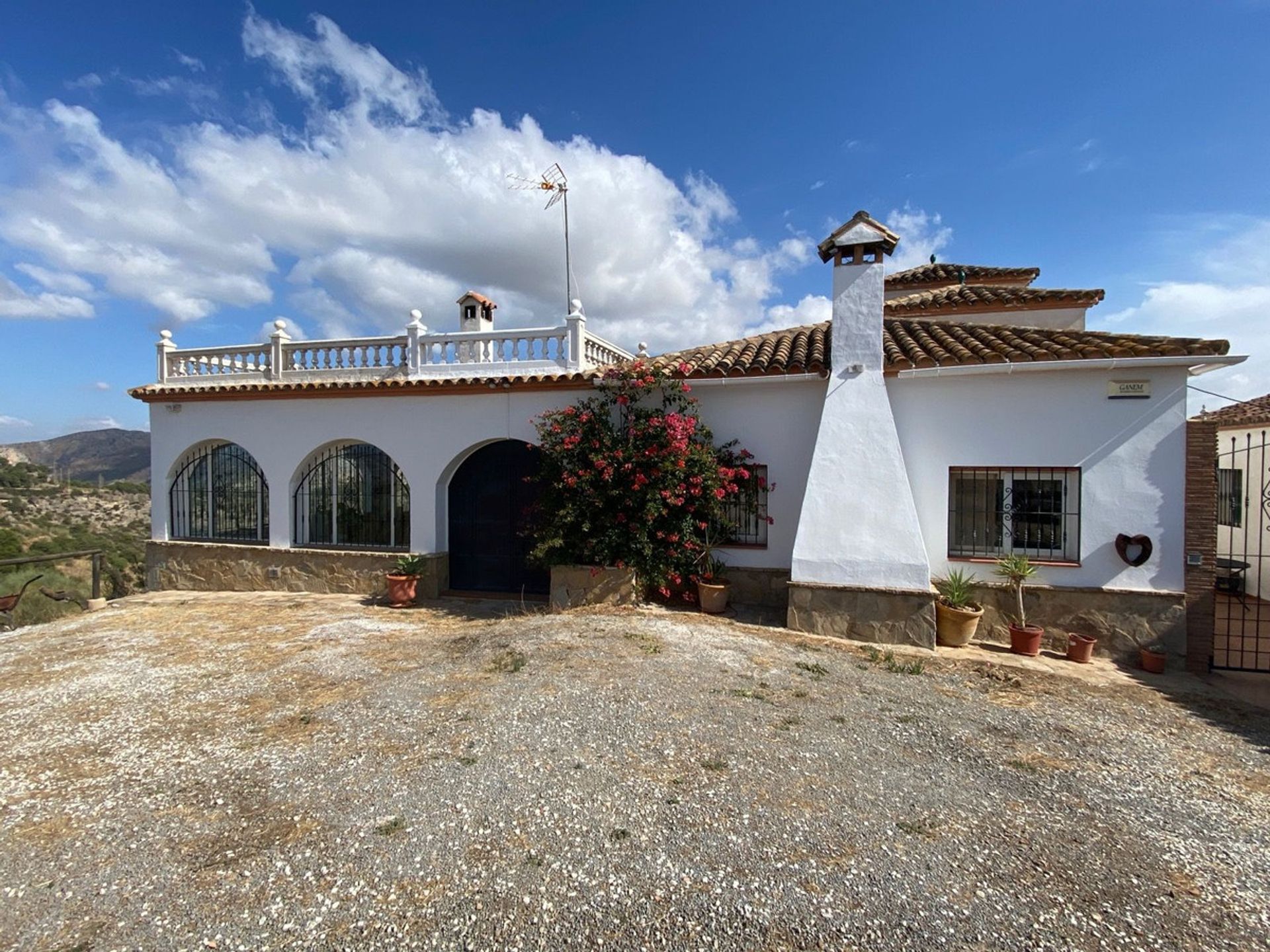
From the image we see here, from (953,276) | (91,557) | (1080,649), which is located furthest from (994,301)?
(91,557)

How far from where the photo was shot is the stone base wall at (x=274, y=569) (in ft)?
36.8

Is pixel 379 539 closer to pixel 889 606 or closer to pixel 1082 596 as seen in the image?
pixel 889 606

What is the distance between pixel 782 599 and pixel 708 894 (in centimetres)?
652

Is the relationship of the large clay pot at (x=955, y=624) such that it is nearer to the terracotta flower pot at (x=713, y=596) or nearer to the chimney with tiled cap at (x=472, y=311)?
the terracotta flower pot at (x=713, y=596)

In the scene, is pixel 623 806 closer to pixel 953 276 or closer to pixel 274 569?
pixel 274 569

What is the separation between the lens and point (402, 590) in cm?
1032

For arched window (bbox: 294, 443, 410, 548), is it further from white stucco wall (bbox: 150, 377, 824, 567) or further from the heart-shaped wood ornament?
the heart-shaped wood ornament

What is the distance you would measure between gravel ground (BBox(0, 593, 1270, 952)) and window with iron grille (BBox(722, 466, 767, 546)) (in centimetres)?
285

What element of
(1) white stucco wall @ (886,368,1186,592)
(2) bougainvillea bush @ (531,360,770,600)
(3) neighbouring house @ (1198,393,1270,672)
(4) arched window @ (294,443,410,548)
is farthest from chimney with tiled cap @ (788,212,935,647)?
(4) arched window @ (294,443,410,548)

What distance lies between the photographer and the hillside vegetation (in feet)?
46.8

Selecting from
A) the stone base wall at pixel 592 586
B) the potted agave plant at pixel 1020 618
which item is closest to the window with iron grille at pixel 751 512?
the stone base wall at pixel 592 586

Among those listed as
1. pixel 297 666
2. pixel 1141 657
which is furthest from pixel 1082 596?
pixel 297 666

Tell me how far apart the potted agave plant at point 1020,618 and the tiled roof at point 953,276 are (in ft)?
31.0

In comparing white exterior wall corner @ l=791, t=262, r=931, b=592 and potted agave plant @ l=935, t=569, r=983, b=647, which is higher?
white exterior wall corner @ l=791, t=262, r=931, b=592
